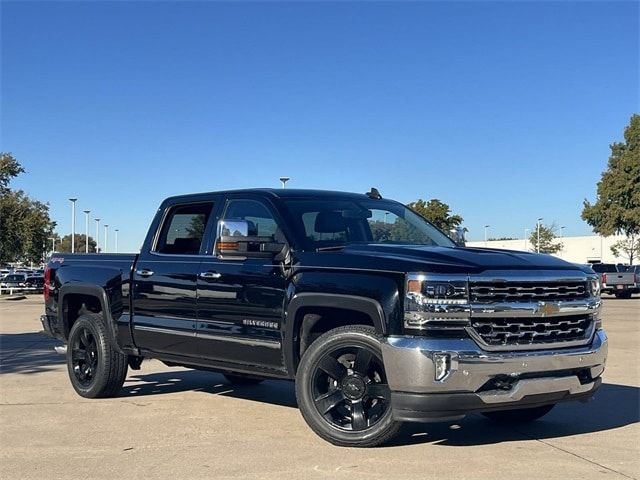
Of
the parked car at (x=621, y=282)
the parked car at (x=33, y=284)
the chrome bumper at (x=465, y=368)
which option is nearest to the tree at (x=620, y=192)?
the parked car at (x=621, y=282)

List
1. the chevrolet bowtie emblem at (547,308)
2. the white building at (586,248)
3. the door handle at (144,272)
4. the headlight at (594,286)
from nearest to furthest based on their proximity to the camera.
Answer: the chevrolet bowtie emblem at (547,308), the headlight at (594,286), the door handle at (144,272), the white building at (586,248)

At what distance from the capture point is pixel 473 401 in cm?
505

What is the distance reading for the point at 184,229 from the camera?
24.7 ft

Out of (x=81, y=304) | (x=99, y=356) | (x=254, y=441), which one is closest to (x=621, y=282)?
(x=81, y=304)

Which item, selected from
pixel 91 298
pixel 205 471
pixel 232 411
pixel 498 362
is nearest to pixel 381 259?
pixel 498 362

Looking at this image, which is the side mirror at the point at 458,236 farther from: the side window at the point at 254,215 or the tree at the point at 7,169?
the tree at the point at 7,169

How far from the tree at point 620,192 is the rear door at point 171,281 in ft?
135

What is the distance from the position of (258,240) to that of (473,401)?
210 centimetres

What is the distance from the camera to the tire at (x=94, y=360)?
25.3ft

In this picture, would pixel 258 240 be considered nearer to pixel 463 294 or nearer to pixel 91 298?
pixel 463 294

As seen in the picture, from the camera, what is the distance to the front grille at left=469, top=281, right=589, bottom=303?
5.12 m

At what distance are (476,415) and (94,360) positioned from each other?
3.97m

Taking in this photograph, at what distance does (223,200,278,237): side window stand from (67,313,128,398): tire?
204 cm

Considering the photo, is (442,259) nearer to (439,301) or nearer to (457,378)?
(439,301)
